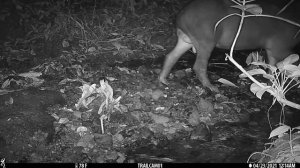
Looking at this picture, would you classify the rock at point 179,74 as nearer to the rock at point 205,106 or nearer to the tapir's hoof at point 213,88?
the tapir's hoof at point 213,88

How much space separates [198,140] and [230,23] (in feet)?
5.35

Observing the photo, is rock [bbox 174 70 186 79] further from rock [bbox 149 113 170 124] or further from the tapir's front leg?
rock [bbox 149 113 170 124]

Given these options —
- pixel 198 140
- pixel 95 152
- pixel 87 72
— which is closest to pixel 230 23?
pixel 198 140

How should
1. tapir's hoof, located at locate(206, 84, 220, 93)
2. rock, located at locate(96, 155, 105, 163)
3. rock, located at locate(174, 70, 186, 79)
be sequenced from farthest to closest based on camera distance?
rock, located at locate(174, 70, 186, 79) → tapir's hoof, located at locate(206, 84, 220, 93) → rock, located at locate(96, 155, 105, 163)

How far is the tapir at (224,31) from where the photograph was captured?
170 inches

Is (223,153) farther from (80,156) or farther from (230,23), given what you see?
(230,23)

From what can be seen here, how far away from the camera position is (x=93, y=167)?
3.12m

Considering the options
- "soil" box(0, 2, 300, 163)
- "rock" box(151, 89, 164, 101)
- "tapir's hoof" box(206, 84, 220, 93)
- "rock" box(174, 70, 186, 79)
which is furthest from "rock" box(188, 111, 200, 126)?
"rock" box(174, 70, 186, 79)

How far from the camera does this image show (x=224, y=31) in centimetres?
451

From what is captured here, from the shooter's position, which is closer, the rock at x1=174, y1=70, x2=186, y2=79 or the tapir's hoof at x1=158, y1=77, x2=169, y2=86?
the tapir's hoof at x1=158, y1=77, x2=169, y2=86

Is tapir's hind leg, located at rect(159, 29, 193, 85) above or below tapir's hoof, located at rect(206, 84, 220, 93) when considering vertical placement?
above

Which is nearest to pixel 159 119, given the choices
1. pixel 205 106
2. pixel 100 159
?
pixel 205 106

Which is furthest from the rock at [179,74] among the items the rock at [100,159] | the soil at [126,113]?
the rock at [100,159]

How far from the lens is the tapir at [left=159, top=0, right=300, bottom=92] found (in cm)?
432
